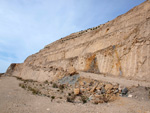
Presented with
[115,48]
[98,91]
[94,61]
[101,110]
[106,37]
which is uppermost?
[106,37]

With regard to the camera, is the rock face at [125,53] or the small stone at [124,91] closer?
the small stone at [124,91]

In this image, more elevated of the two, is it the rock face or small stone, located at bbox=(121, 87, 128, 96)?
the rock face

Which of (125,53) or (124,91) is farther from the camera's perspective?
(125,53)

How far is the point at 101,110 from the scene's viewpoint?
506cm

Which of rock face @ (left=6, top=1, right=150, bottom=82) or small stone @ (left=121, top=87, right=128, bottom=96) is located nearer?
small stone @ (left=121, top=87, right=128, bottom=96)

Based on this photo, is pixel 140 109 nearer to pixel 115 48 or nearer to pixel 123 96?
pixel 123 96

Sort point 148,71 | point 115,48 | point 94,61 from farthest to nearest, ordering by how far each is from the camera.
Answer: point 94,61, point 115,48, point 148,71

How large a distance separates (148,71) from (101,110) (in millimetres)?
7478

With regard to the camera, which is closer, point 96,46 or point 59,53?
point 96,46

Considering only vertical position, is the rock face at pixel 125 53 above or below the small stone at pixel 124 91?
above

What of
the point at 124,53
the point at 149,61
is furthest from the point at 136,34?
the point at 149,61

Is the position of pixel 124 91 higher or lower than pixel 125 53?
lower

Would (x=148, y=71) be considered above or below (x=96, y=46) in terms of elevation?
below

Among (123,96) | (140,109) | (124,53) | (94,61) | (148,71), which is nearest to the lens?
(140,109)
